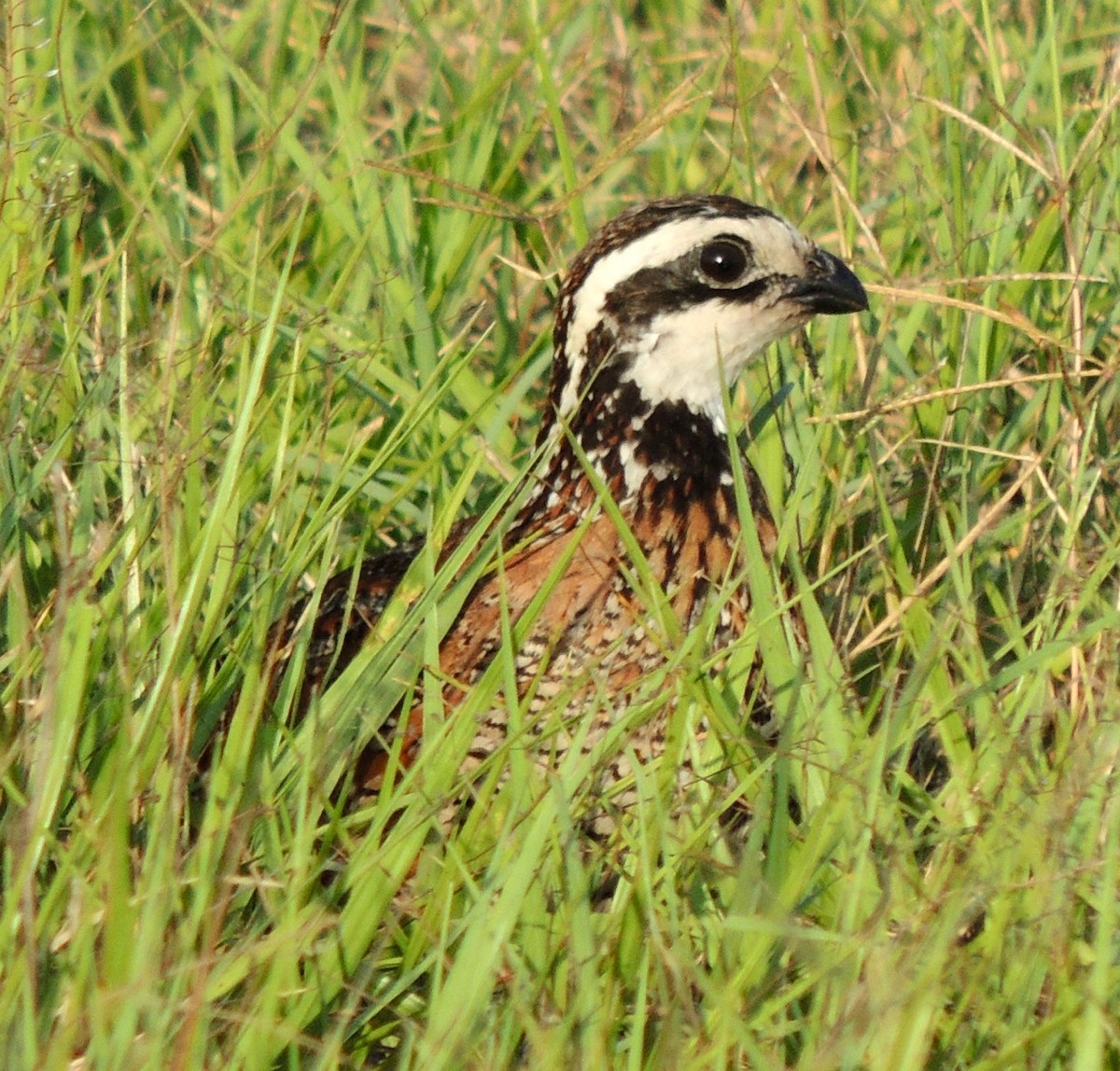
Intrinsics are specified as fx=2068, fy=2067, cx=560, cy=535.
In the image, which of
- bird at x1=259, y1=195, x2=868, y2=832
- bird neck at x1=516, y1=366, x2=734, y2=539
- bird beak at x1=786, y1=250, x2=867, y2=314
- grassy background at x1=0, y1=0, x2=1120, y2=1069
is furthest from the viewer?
bird beak at x1=786, y1=250, x2=867, y2=314

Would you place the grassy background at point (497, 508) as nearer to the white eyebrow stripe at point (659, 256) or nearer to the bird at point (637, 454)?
the bird at point (637, 454)

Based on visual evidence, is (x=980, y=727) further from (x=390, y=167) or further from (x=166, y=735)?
(x=390, y=167)

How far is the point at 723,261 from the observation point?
387cm

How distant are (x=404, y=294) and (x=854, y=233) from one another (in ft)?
3.61

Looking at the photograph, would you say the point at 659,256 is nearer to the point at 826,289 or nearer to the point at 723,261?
the point at 723,261

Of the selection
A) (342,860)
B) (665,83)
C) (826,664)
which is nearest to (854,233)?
(665,83)

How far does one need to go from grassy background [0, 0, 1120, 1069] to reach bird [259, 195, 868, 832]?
161 millimetres

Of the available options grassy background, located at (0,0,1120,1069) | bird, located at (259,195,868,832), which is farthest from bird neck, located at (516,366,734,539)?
grassy background, located at (0,0,1120,1069)

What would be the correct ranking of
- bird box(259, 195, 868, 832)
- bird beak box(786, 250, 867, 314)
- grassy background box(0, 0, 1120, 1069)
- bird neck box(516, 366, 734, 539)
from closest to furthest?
grassy background box(0, 0, 1120, 1069), bird box(259, 195, 868, 832), bird neck box(516, 366, 734, 539), bird beak box(786, 250, 867, 314)

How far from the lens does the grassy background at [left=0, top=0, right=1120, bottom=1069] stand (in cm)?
265

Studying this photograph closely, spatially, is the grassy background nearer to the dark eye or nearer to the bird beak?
the bird beak

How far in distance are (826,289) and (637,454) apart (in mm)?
508

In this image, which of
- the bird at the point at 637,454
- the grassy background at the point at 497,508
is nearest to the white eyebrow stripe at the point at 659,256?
the bird at the point at 637,454

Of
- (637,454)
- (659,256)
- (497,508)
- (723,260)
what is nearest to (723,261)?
(723,260)
